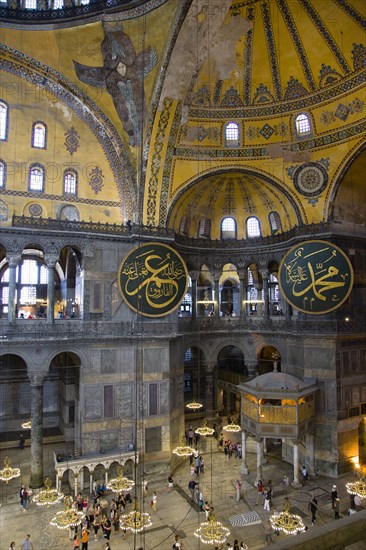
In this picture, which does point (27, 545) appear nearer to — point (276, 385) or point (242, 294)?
point (276, 385)

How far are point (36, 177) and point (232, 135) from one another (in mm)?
7131

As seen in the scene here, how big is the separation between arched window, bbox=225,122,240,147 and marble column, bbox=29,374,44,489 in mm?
10461

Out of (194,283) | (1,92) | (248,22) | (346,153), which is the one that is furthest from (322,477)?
(1,92)

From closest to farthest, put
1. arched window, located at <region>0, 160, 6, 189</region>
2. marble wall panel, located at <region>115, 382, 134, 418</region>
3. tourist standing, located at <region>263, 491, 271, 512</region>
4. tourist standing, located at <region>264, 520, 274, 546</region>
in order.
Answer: tourist standing, located at <region>264, 520, 274, 546</region>, tourist standing, located at <region>263, 491, 271, 512</region>, arched window, located at <region>0, 160, 6, 189</region>, marble wall panel, located at <region>115, 382, 134, 418</region>

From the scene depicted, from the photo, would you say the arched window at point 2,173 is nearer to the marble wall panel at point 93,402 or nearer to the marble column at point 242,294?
the marble wall panel at point 93,402

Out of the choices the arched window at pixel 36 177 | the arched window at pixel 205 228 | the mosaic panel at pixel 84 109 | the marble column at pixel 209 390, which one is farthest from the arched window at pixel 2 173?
the marble column at pixel 209 390

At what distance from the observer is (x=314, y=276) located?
13.8 meters

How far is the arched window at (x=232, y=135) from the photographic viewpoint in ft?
50.0

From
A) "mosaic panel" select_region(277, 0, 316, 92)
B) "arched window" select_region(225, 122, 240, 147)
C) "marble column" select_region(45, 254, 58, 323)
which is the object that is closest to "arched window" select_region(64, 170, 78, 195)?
"marble column" select_region(45, 254, 58, 323)

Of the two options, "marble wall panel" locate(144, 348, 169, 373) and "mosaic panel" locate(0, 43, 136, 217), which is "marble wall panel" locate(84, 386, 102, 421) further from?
"mosaic panel" locate(0, 43, 136, 217)

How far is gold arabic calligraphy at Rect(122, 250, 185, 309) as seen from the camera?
1364 centimetres

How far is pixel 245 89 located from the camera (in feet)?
47.7

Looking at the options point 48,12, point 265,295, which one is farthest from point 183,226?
point 48,12

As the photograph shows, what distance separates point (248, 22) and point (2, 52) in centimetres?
761
